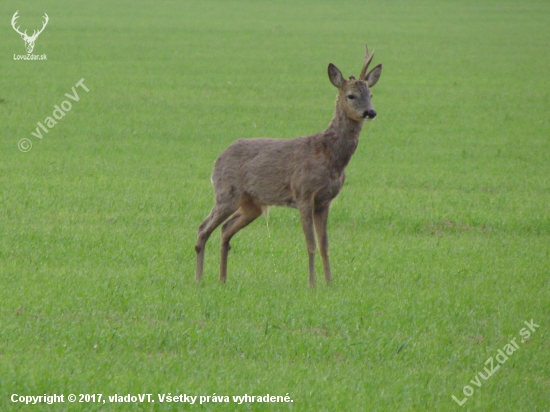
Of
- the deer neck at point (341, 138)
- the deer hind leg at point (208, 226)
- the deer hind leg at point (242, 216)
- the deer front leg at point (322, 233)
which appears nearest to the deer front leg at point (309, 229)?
the deer front leg at point (322, 233)

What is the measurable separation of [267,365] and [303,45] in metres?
33.5

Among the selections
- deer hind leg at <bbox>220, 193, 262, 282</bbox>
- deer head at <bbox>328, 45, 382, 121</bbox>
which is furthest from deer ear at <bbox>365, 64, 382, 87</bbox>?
deer hind leg at <bbox>220, 193, 262, 282</bbox>

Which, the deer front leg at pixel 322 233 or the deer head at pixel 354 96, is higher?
the deer head at pixel 354 96

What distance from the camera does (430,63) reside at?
3478 cm

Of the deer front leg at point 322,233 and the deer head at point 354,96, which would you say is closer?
the deer head at point 354,96

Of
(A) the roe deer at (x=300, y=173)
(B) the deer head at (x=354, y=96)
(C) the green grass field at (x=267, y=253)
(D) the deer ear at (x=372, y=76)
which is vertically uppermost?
(D) the deer ear at (x=372, y=76)

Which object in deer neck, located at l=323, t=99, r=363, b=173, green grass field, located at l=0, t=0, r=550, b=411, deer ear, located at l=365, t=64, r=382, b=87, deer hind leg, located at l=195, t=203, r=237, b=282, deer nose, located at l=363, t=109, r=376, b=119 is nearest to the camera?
green grass field, located at l=0, t=0, r=550, b=411

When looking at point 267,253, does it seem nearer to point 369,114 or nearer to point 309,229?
point 309,229

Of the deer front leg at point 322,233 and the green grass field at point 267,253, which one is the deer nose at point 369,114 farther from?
the green grass field at point 267,253

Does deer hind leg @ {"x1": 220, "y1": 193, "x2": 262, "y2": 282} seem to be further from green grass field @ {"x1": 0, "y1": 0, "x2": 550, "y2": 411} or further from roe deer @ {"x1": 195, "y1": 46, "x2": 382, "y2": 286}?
green grass field @ {"x1": 0, "y1": 0, "x2": 550, "y2": 411}

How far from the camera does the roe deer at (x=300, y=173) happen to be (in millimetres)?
9227

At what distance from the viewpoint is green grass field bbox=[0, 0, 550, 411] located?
265 inches

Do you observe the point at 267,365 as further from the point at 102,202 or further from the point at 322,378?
the point at 102,202

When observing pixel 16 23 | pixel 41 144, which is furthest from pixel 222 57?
pixel 41 144
